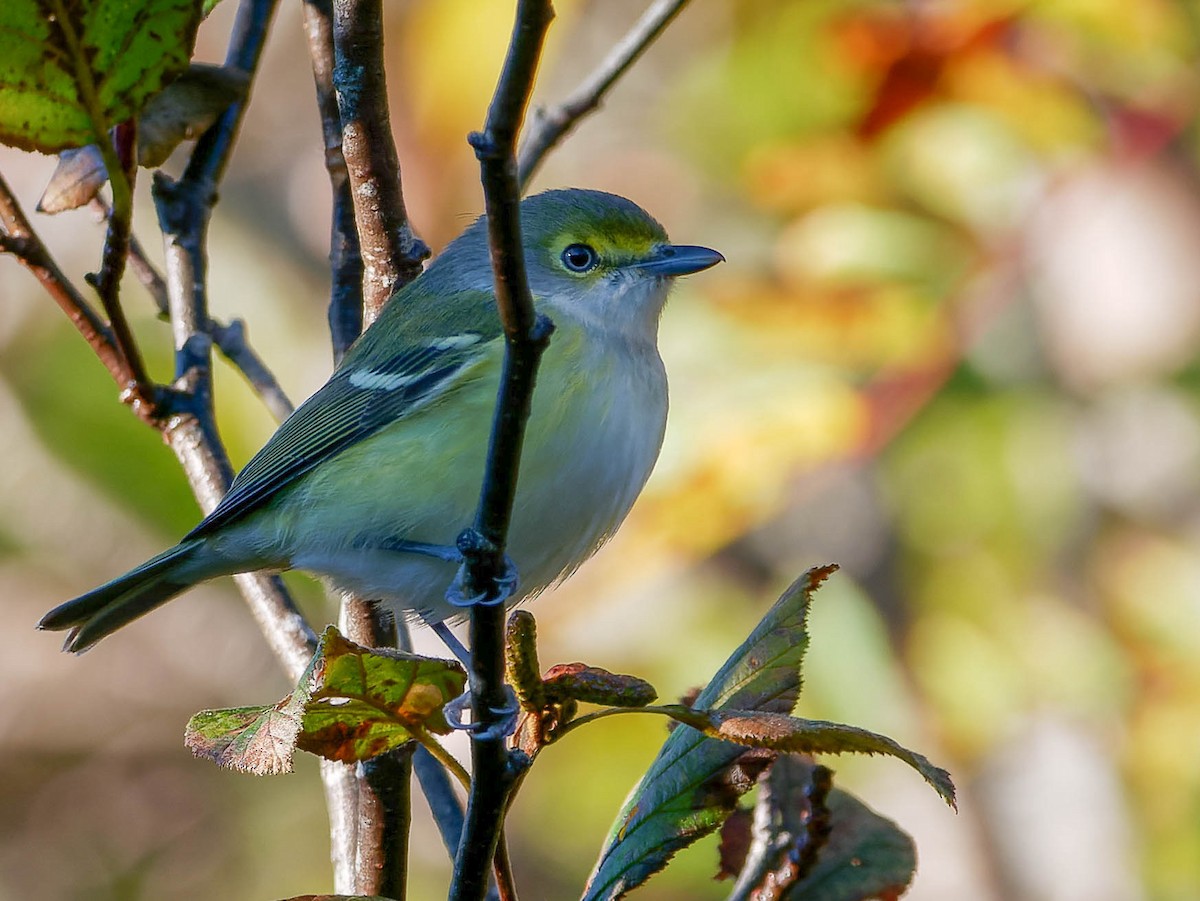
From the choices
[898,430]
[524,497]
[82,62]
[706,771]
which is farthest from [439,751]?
[898,430]

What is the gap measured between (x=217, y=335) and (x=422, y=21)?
1012 mm

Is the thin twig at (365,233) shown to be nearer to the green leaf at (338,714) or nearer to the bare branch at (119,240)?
the bare branch at (119,240)

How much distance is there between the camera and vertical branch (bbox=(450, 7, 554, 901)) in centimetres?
120

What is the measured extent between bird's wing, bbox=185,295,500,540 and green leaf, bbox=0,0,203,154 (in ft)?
2.52

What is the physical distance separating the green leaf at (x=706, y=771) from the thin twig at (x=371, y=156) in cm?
107

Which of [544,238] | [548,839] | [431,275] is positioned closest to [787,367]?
[544,238]

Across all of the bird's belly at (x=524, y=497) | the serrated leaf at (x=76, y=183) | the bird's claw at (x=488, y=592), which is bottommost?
the bird's claw at (x=488, y=592)

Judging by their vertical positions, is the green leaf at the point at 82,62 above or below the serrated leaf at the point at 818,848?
above

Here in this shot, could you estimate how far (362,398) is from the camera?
2666 mm

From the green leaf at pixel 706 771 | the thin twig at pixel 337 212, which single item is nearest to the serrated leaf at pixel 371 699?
the green leaf at pixel 706 771

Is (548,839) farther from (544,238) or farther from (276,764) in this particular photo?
(276,764)

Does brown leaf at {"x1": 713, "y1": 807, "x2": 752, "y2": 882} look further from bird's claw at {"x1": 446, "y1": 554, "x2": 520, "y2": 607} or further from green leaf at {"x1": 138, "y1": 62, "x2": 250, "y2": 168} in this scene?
green leaf at {"x1": 138, "y1": 62, "x2": 250, "y2": 168}

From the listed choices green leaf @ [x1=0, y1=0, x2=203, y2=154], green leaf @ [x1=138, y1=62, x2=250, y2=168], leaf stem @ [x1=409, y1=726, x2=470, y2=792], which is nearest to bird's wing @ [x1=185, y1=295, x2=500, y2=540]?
green leaf @ [x1=138, y1=62, x2=250, y2=168]

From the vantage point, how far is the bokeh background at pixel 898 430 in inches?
123
